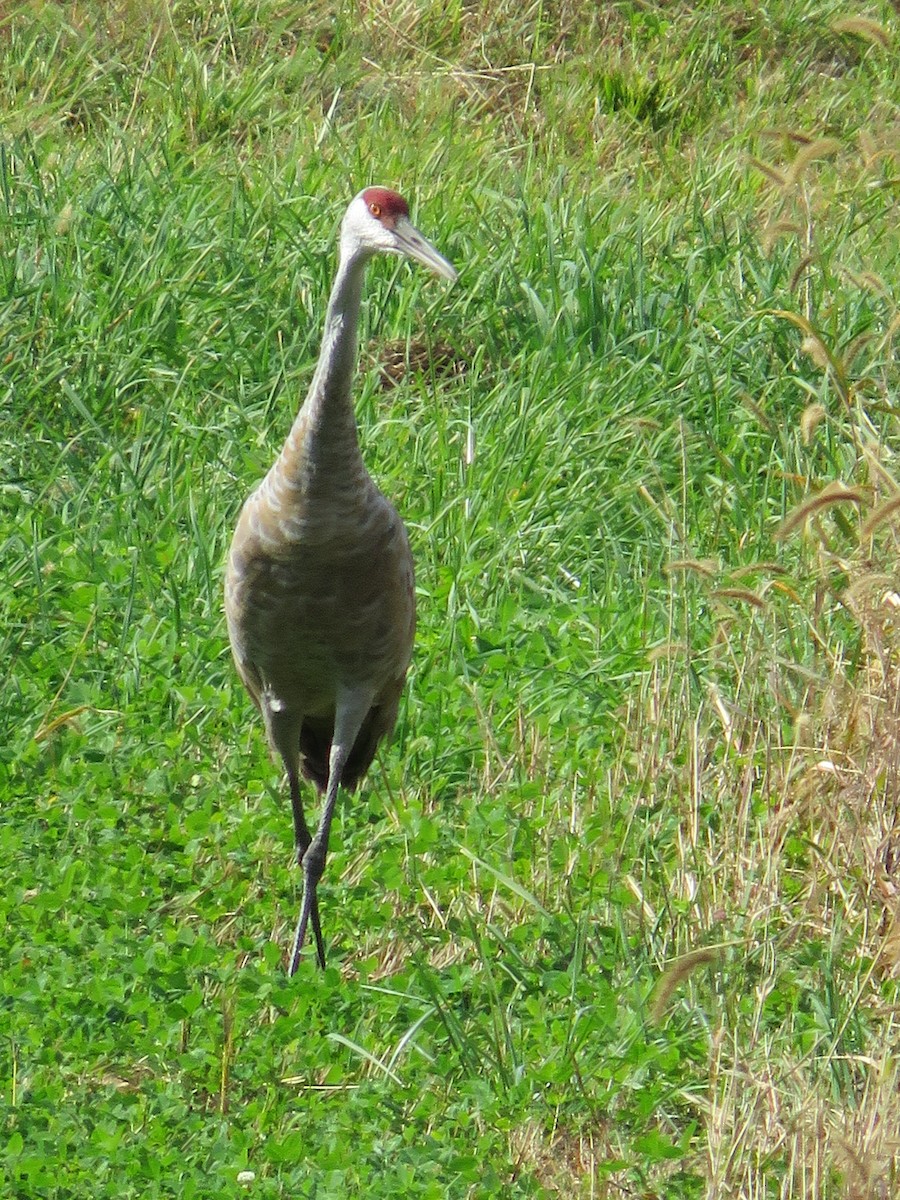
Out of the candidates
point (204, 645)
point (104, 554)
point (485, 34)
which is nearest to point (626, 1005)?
point (204, 645)

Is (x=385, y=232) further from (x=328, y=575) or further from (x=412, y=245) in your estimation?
A: (x=328, y=575)

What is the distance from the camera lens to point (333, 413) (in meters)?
3.77

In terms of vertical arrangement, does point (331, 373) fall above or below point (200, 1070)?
above

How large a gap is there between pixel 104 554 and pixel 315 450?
1585 mm

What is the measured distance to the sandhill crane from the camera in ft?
12.3

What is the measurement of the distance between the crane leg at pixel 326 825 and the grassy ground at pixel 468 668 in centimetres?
11

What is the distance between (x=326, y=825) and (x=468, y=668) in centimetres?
88

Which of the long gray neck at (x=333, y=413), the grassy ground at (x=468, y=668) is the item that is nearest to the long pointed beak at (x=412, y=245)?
the long gray neck at (x=333, y=413)

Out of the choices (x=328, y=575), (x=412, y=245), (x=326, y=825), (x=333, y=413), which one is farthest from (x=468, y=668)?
(x=412, y=245)

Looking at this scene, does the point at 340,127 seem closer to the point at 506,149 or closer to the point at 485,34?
the point at 506,149

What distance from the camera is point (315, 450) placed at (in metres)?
3.79

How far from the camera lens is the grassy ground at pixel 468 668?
3.57m

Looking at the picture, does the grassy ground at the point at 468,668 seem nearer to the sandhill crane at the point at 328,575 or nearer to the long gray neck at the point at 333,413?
the sandhill crane at the point at 328,575

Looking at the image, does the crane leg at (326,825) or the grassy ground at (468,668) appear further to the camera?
the crane leg at (326,825)
